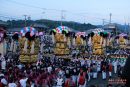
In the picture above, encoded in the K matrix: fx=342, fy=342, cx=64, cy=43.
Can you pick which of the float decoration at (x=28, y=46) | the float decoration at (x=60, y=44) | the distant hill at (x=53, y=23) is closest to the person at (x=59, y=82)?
the float decoration at (x=28, y=46)

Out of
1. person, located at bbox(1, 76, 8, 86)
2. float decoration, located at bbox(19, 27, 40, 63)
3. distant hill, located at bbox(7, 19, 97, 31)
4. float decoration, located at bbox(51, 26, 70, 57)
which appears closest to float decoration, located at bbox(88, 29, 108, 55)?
float decoration, located at bbox(51, 26, 70, 57)

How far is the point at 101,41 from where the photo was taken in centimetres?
3064

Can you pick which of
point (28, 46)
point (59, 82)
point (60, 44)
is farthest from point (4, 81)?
point (60, 44)

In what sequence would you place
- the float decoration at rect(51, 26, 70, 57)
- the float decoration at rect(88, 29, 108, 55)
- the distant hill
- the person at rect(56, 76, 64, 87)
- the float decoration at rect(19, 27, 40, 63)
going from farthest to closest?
the distant hill < the float decoration at rect(88, 29, 108, 55) < the float decoration at rect(51, 26, 70, 57) < the float decoration at rect(19, 27, 40, 63) < the person at rect(56, 76, 64, 87)

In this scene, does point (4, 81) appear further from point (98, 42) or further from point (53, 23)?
point (53, 23)

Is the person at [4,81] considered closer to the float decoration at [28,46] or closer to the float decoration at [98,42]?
the float decoration at [28,46]

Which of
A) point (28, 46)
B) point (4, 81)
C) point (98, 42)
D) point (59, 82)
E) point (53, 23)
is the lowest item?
point (53, 23)

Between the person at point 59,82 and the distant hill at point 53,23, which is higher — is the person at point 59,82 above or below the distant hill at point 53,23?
above

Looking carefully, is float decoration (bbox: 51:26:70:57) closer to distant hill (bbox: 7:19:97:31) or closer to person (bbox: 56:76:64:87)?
person (bbox: 56:76:64:87)

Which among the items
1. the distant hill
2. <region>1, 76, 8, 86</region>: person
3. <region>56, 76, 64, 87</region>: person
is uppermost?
<region>1, 76, 8, 86</region>: person

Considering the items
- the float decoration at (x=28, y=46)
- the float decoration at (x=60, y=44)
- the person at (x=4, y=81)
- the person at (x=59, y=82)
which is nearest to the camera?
the person at (x=4, y=81)

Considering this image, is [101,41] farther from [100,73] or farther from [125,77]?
[125,77]

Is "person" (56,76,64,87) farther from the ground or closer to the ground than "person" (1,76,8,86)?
closer to the ground

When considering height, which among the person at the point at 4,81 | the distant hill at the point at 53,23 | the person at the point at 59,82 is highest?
the person at the point at 4,81
